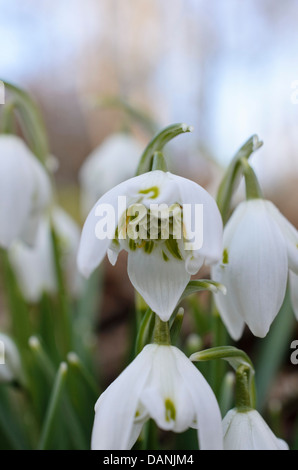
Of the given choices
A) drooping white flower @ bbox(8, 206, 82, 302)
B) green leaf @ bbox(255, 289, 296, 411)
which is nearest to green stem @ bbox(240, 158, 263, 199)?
green leaf @ bbox(255, 289, 296, 411)

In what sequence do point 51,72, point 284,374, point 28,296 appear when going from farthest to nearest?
point 51,72, point 284,374, point 28,296

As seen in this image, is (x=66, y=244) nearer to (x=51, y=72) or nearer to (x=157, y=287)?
(x=157, y=287)

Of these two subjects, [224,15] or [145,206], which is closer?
[145,206]

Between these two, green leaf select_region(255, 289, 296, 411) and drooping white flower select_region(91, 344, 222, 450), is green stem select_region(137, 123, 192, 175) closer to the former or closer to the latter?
drooping white flower select_region(91, 344, 222, 450)

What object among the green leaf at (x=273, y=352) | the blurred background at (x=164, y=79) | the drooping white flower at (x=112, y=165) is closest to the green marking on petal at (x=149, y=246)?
the blurred background at (x=164, y=79)

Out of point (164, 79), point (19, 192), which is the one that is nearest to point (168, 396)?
point (19, 192)

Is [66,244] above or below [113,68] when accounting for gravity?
below

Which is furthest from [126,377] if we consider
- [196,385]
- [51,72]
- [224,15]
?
[51,72]

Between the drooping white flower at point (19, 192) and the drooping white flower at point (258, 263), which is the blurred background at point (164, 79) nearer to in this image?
the drooping white flower at point (19, 192)
